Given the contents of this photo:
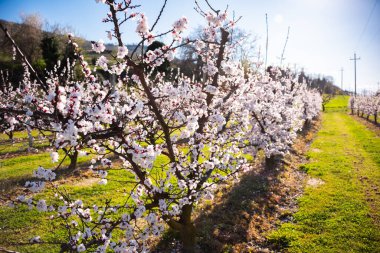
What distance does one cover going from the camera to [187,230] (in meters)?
7.85

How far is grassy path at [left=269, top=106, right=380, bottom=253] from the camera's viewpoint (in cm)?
897

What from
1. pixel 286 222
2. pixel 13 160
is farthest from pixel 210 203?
pixel 13 160

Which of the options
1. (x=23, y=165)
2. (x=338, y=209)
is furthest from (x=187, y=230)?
(x=23, y=165)

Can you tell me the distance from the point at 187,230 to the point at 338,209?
7064mm

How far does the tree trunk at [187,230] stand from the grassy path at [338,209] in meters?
3.23

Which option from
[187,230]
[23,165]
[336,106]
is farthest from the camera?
[336,106]

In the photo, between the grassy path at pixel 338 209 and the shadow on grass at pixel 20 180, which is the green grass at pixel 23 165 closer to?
the shadow on grass at pixel 20 180

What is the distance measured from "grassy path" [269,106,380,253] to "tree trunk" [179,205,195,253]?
3.23m

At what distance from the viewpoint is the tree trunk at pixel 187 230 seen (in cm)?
769

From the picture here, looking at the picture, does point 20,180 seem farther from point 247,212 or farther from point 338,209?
point 338,209

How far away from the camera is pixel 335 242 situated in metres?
8.95

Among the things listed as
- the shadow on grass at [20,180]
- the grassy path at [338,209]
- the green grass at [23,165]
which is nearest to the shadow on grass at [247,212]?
the grassy path at [338,209]

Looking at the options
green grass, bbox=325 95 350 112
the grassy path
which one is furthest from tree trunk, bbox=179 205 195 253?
green grass, bbox=325 95 350 112

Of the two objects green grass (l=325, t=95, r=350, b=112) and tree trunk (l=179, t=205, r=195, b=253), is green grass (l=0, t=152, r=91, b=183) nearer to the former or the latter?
tree trunk (l=179, t=205, r=195, b=253)
